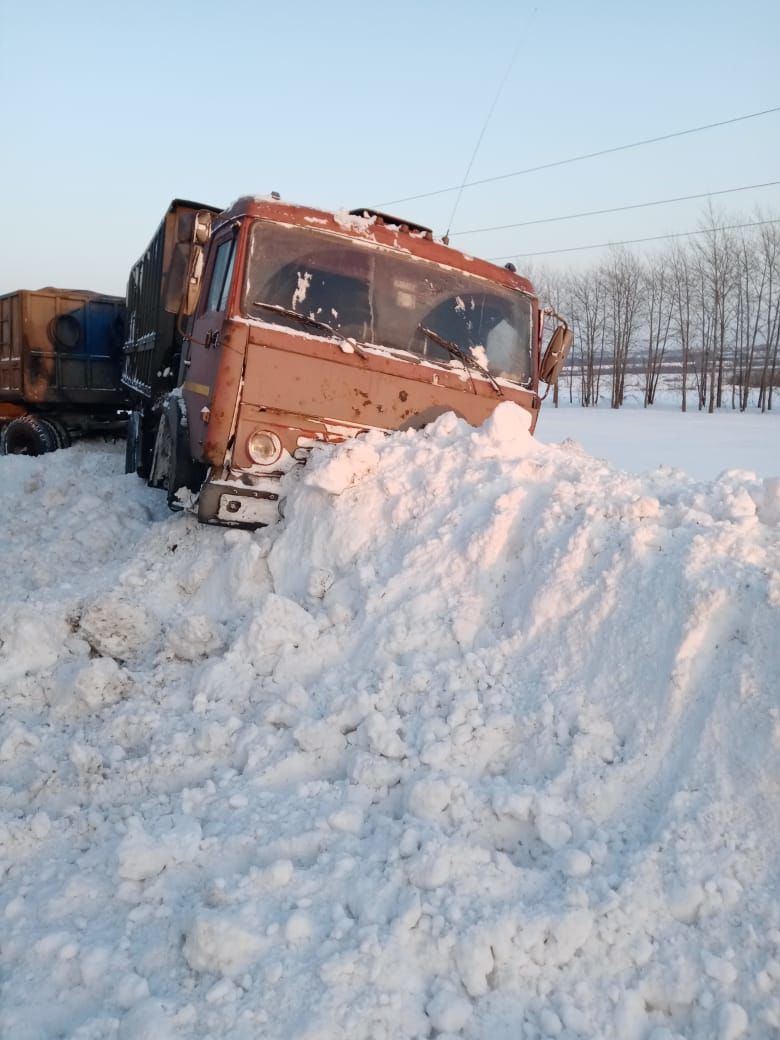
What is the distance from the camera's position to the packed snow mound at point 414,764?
2.25m

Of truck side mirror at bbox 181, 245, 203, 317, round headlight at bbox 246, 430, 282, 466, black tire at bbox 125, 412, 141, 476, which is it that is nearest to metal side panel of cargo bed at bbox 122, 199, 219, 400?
black tire at bbox 125, 412, 141, 476

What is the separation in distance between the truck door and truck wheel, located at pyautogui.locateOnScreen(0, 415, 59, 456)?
621 cm

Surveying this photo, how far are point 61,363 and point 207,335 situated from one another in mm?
7635

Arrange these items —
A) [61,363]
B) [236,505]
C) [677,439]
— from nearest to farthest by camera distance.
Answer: [236,505], [61,363], [677,439]

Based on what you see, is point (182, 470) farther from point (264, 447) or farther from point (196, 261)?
point (196, 261)

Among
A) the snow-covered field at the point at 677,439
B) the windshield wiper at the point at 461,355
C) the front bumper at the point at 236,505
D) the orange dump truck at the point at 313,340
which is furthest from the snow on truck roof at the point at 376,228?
the snow-covered field at the point at 677,439

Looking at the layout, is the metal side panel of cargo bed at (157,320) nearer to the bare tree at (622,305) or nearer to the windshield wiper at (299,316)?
the windshield wiper at (299,316)

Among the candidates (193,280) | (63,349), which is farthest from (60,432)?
(193,280)

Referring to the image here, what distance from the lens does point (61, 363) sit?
11641mm

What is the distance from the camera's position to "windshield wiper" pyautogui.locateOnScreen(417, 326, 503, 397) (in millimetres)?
5270

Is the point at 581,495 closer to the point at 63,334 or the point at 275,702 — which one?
the point at 275,702

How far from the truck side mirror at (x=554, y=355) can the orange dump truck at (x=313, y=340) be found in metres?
0.19

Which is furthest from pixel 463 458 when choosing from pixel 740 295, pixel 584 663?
pixel 740 295

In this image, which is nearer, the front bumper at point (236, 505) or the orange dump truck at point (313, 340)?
the front bumper at point (236, 505)
